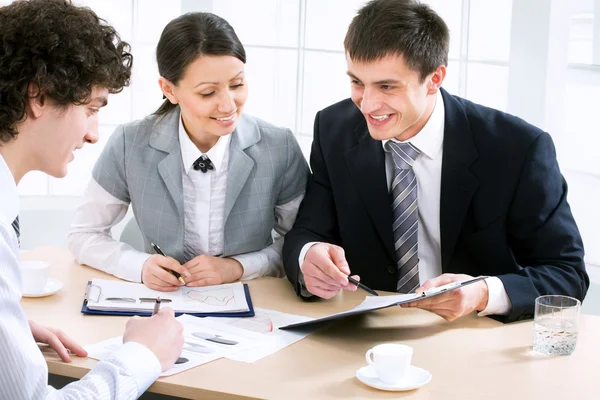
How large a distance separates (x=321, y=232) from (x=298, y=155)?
0.94 ft

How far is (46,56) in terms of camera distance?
157 cm

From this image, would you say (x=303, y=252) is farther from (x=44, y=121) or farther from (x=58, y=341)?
(x=44, y=121)

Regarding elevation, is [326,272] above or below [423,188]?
below

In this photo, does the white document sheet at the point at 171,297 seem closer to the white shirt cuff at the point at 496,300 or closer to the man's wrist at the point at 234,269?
the man's wrist at the point at 234,269

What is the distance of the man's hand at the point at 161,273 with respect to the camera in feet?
7.59

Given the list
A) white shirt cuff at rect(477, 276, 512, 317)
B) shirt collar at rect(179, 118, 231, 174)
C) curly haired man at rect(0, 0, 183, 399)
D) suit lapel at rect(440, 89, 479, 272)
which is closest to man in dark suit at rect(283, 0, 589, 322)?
suit lapel at rect(440, 89, 479, 272)

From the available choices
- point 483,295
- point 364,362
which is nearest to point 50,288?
point 364,362

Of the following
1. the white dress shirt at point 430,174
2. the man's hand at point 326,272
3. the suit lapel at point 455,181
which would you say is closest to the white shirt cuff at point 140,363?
the man's hand at point 326,272

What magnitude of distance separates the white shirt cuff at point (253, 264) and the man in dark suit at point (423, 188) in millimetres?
100

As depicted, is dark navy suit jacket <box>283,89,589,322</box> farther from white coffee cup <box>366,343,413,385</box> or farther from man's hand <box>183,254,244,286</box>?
white coffee cup <box>366,343,413,385</box>

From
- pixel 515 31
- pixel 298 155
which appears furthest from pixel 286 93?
pixel 298 155

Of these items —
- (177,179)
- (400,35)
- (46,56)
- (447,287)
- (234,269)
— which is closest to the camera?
(46,56)

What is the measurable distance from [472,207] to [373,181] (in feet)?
0.95

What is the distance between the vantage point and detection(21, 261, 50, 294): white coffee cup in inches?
86.7
